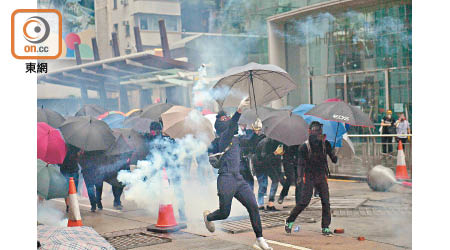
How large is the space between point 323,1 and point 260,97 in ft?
35.2

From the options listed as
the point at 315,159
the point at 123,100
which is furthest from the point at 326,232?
the point at 123,100

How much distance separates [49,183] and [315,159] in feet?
12.0

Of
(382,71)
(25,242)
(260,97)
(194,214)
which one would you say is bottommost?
(194,214)

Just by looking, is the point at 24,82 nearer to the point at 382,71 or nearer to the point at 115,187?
the point at 115,187

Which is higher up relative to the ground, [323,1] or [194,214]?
[323,1]

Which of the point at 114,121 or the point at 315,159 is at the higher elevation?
the point at 114,121

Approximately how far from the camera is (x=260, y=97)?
8.00 m

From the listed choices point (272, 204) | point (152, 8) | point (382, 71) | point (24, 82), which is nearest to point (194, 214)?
point (272, 204)

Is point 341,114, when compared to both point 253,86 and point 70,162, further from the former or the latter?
point 70,162

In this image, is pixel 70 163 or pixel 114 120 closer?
pixel 70 163

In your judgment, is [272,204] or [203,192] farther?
[203,192]

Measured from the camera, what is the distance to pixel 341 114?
7895 millimetres

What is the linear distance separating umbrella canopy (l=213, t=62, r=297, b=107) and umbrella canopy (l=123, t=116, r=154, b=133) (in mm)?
2832

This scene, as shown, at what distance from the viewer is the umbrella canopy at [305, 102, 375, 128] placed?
7.80m
